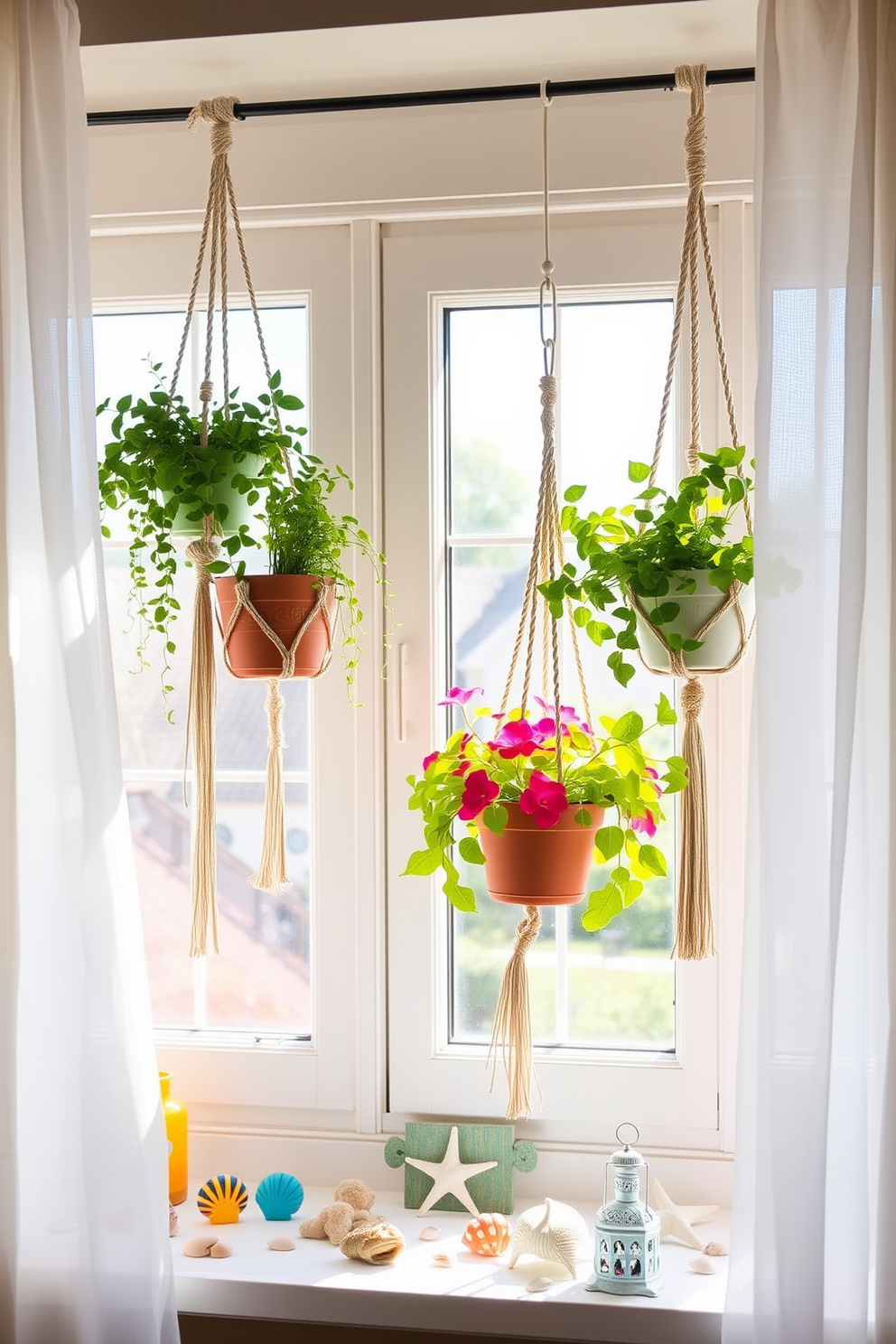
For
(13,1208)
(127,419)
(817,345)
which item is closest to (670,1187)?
(13,1208)

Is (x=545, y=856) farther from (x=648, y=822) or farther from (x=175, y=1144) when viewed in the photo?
(x=175, y=1144)

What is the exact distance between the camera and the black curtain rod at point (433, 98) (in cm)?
159

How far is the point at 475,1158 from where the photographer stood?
1804 millimetres

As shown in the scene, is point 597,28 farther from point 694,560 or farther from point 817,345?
point 694,560

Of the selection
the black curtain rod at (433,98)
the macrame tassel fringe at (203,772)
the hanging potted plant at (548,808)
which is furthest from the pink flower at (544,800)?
the black curtain rod at (433,98)

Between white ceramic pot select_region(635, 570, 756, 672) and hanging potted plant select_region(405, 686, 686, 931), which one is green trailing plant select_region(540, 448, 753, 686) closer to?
white ceramic pot select_region(635, 570, 756, 672)

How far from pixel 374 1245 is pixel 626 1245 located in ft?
1.14

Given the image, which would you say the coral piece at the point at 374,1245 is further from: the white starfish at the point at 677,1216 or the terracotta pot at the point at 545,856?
the terracotta pot at the point at 545,856

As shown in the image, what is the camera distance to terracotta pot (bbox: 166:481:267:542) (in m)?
1.59

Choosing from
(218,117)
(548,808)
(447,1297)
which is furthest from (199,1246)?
(218,117)

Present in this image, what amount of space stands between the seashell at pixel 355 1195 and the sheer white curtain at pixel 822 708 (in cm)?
59

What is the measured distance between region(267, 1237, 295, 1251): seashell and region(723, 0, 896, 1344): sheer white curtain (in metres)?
0.63

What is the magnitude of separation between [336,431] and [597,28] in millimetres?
687

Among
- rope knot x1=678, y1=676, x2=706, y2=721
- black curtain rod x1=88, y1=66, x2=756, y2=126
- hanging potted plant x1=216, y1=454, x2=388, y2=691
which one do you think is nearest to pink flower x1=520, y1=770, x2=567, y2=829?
rope knot x1=678, y1=676, x2=706, y2=721
